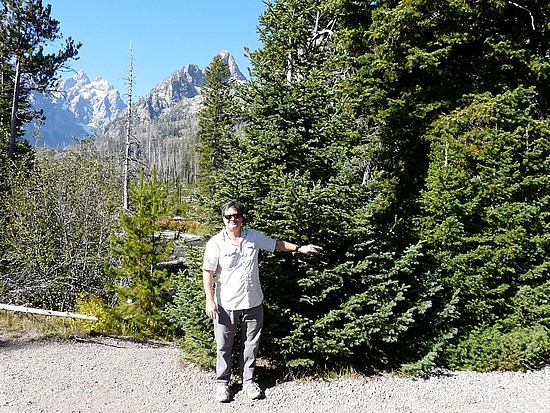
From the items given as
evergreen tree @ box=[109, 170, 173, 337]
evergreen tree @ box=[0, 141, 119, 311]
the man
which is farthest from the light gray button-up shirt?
evergreen tree @ box=[0, 141, 119, 311]

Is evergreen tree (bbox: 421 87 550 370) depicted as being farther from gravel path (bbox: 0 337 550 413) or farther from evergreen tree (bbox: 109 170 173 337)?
evergreen tree (bbox: 109 170 173 337)

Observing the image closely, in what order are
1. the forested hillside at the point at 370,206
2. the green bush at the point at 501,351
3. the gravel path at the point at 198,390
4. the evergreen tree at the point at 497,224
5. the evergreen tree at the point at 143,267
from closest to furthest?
1. the gravel path at the point at 198,390
2. the forested hillside at the point at 370,206
3. the green bush at the point at 501,351
4. the evergreen tree at the point at 497,224
5. the evergreen tree at the point at 143,267

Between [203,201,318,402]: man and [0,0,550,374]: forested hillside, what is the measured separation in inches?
23.2

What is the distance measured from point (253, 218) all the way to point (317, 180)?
1062mm

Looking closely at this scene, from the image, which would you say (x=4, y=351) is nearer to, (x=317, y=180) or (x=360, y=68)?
(x=317, y=180)

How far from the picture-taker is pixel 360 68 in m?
8.67

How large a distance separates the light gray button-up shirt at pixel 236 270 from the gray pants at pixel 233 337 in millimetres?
141

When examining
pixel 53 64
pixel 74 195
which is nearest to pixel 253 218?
pixel 74 195

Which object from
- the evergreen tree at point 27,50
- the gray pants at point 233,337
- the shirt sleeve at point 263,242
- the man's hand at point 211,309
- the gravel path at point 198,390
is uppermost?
the evergreen tree at point 27,50

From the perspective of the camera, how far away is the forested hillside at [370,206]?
5.29 meters

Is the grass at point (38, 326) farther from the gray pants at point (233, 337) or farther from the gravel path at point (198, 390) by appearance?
the gray pants at point (233, 337)

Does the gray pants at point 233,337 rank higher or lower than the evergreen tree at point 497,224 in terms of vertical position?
lower

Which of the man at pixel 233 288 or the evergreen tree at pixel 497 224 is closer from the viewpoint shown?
the man at pixel 233 288

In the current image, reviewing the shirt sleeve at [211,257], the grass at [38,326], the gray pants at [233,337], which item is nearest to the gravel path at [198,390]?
the gray pants at [233,337]
